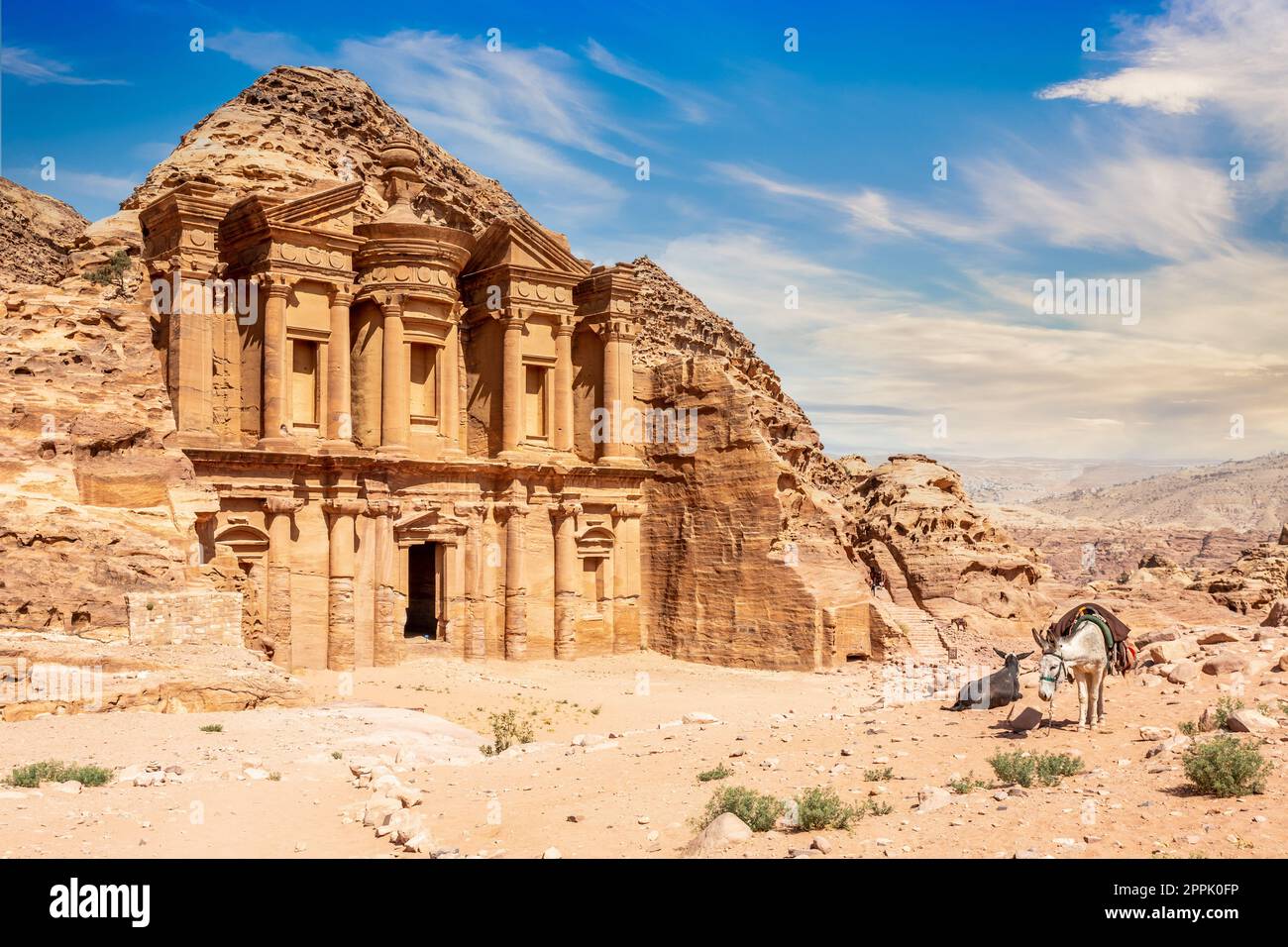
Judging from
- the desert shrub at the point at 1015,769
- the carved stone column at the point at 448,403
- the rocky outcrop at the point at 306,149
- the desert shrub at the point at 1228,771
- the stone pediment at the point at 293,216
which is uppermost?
the rocky outcrop at the point at 306,149

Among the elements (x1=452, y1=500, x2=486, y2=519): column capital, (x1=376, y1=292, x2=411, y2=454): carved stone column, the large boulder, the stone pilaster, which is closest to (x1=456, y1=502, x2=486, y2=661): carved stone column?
(x1=452, y1=500, x2=486, y2=519): column capital

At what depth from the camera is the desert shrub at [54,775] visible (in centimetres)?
1186

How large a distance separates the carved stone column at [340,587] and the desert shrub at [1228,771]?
867 inches

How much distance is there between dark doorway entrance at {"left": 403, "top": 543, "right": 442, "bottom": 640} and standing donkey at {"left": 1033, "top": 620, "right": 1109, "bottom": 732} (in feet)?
75.7

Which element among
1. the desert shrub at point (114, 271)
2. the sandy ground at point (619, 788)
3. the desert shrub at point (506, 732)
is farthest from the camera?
the desert shrub at point (114, 271)

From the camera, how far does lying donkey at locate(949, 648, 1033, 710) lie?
15.9 m

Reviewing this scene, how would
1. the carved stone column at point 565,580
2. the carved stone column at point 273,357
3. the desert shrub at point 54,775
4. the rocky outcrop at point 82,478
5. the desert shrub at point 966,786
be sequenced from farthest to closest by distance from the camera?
1. the carved stone column at point 565,580
2. the carved stone column at point 273,357
3. the rocky outcrop at point 82,478
4. the desert shrub at point 54,775
5. the desert shrub at point 966,786

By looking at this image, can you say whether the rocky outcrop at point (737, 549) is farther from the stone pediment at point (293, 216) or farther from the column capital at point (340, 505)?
the stone pediment at point (293, 216)

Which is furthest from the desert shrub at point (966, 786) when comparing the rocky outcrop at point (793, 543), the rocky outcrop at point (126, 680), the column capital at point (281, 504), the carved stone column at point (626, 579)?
the carved stone column at point (626, 579)

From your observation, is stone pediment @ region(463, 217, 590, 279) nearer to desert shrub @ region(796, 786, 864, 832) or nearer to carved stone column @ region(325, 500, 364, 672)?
carved stone column @ region(325, 500, 364, 672)

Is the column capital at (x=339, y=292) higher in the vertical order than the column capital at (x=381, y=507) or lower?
higher

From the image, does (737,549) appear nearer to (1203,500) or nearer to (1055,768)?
(1055,768)

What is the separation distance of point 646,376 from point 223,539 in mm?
15453

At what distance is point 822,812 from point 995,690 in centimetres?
719
